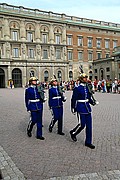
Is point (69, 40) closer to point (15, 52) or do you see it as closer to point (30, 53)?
point (30, 53)

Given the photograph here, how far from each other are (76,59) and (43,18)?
14307 millimetres

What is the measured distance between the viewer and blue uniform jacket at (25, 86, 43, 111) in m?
6.81

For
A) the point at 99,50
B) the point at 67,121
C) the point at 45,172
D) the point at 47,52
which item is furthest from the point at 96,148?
the point at 99,50

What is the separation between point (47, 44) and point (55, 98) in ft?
159

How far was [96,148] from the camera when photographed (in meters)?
5.76

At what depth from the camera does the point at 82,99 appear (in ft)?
20.0

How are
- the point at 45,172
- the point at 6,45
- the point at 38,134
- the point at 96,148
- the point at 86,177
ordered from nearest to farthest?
the point at 86,177
the point at 45,172
the point at 96,148
the point at 38,134
the point at 6,45

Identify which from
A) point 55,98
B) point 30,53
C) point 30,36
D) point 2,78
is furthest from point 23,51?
point 55,98

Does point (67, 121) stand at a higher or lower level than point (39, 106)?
lower

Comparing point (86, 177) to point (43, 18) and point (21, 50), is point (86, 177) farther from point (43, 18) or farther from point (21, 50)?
point (43, 18)

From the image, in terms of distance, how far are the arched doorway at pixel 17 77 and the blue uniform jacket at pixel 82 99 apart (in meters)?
45.6

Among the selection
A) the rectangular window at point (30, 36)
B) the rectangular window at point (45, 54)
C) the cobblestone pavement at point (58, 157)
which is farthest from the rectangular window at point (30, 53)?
the cobblestone pavement at point (58, 157)

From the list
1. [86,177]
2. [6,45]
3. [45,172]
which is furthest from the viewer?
[6,45]

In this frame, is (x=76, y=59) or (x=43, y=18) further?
(x=76, y=59)
